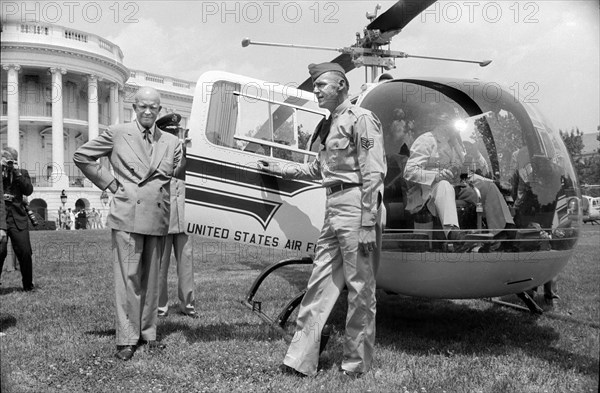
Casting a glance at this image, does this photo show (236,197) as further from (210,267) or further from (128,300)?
(210,267)

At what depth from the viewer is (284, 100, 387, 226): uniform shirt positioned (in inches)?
129

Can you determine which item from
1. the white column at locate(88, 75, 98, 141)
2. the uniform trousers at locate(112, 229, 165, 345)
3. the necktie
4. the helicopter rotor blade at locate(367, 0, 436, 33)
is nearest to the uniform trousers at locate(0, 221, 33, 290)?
the uniform trousers at locate(112, 229, 165, 345)

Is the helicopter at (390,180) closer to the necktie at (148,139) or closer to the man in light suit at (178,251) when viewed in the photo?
the necktie at (148,139)

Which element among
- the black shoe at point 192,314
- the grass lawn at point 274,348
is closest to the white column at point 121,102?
the grass lawn at point 274,348

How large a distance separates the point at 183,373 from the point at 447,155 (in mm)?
2310

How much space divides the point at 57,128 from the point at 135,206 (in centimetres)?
4144


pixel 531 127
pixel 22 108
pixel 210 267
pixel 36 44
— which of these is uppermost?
pixel 36 44

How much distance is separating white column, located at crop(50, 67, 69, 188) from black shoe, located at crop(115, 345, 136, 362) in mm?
39544

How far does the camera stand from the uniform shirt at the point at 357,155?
10.8 feet

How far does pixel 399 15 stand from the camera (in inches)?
289

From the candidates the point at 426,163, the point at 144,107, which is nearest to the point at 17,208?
the point at 144,107

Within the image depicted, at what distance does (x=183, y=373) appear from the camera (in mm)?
3410

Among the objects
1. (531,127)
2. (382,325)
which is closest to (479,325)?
(382,325)

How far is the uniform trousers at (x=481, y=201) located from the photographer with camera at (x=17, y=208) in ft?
17.4
